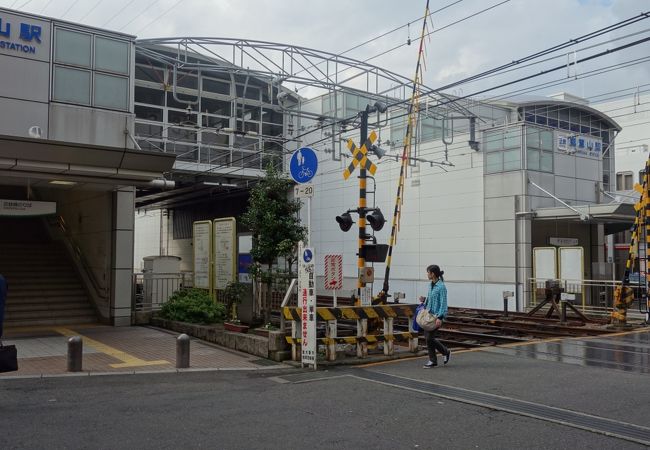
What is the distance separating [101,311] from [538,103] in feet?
83.1

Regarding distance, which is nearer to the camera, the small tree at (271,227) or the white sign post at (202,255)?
the small tree at (271,227)

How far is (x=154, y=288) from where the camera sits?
18.1m

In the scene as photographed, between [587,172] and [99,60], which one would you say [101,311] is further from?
[587,172]

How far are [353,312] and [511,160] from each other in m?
15.8

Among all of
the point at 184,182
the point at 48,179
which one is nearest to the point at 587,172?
the point at 184,182

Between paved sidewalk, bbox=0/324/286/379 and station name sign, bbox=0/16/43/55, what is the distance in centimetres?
709

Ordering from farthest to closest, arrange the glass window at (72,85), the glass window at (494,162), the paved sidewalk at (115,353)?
1. the glass window at (494,162)
2. the glass window at (72,85)
3. the paved sidewalk at (115,353)

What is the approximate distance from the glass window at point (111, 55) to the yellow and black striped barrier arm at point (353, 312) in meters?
9.45

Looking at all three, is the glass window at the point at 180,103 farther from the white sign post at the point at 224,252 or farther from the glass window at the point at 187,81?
the white sign post at the point at 224,252

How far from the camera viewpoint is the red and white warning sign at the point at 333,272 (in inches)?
434

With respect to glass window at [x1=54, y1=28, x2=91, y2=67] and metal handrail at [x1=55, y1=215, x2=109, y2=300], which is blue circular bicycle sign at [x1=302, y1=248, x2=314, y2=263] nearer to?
metal handrail at [x1=55, y1=215, x2=109, y2=300]

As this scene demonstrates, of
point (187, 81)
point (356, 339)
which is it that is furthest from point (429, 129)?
point (356, 339)

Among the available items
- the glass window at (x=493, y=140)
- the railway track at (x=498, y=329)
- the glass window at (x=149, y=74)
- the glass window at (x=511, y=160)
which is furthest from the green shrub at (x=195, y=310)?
the glass window at (x=149, y=74)

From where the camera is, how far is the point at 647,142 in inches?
1935
